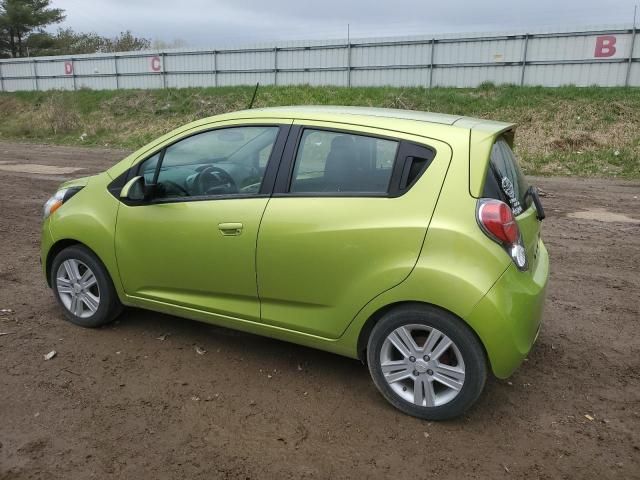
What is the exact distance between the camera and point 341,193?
3168mm

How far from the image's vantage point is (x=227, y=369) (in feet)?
11.9

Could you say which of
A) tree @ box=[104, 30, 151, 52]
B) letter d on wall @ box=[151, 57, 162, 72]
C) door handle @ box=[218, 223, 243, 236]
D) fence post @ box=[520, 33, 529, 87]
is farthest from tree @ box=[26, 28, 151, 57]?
door handle @ box=[218, 223, 243, 236]

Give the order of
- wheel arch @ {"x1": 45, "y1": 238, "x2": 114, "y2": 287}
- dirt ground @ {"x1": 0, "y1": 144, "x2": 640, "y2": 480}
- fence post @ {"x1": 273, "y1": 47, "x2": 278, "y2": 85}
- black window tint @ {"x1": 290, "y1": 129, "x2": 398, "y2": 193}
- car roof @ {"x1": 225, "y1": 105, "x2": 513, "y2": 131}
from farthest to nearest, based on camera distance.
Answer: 1. fence post @ {"x1": 273, "y1": 47, "x2": 278, "y2": 85}
2. wheel arch @ {"x1": 45, "y1": 238, "x2": 114, "y2": 287}
3. car roof @ {"x1": 225, "y1": 105, "x2": 513, "y2": 131}
4. black window tint @ {"x1": 290, "y1": 129, "x2": 398, "y2": 193}
5. dirt ground @ {"x1": 0, "y1": 144, "x2": 640, "y2": 480}

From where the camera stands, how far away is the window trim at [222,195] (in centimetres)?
339

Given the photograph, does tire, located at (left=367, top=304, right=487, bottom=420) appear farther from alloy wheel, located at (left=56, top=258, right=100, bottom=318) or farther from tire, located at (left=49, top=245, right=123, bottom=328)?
alloy wheel, located at (left=56, top=258, right=100, bottom=318)

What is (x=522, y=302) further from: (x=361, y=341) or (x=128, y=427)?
(x=128, y=427)

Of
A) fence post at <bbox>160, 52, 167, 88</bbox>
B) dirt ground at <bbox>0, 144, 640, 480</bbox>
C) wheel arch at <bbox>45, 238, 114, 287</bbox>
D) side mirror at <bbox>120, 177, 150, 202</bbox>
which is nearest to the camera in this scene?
dirt ground at <bbox>0, 144, 640, 480</bbox>

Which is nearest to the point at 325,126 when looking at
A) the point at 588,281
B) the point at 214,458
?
the point at 214,458

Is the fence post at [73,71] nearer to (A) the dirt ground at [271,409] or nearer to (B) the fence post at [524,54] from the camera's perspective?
(B) the fence post at [524,54]

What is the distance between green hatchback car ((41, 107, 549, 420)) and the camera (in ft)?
9.39

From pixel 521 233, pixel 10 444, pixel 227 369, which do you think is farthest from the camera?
pixel 227 369

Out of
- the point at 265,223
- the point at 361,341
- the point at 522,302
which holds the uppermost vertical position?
the point at 265,223

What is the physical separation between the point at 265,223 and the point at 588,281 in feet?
11.9

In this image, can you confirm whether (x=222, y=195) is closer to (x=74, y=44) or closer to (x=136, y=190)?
(x=136, y=190)
